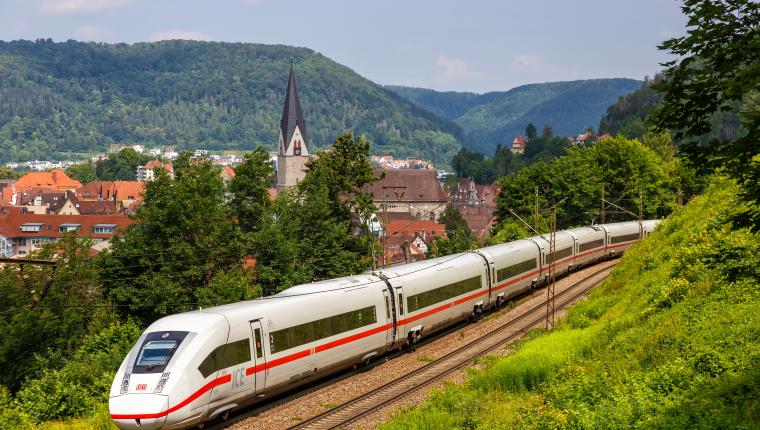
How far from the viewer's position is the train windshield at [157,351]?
835 inches

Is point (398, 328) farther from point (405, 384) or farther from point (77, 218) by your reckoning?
point (77, 218)

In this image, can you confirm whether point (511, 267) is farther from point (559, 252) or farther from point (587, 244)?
point (587, 244)

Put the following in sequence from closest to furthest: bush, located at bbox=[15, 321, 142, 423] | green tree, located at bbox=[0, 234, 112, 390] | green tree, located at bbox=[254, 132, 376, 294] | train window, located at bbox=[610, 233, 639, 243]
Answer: bush, located at bbox=[15, 321, 142, 423]
green tree, located at bbox=[0, 234, 112, 390]
green tree, located at bbox=[254, 132, 376, 294]
train window, located at bbox=[610, 233, 639, 243]

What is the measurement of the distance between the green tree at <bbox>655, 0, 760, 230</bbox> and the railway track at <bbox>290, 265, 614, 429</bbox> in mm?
12613

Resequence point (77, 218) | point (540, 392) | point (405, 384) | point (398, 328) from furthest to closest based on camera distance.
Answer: point (77, 218), point (398, 328), point (405, 384), point (540, 392)

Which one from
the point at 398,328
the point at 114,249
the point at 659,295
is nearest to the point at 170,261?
the point at 114,249

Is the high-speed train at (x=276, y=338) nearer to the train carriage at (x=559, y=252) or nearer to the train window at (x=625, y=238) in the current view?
the train carriage at (x=559, y=252)

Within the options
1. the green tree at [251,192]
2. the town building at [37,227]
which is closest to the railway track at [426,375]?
the green tree at [251,192]

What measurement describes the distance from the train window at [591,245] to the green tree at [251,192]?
75.2 feet

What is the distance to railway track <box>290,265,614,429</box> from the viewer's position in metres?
23.6

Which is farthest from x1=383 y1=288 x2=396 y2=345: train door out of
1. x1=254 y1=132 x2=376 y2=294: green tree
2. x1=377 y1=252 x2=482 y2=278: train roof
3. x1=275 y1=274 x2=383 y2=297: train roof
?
x1=254 y1=132 x2=376 y2=294: green tree

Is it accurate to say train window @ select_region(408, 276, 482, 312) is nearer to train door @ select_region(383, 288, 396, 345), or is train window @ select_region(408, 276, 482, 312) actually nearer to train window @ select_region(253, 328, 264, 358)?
train door @ select_region(383, 288, 396, 345)

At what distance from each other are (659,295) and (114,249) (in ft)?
116

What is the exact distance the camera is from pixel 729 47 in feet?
44.4
